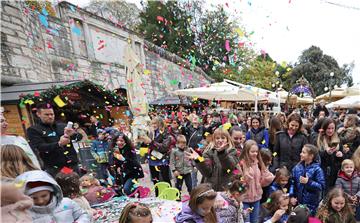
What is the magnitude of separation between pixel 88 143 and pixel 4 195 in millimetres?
4538

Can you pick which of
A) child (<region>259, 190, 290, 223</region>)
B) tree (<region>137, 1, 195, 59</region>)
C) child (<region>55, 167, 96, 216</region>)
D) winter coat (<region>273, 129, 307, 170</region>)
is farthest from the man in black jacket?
tree (<region>137, 1, 195, 59</region>)

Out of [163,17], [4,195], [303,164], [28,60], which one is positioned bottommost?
[303,164]

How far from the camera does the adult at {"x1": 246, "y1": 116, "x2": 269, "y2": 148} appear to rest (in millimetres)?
4633

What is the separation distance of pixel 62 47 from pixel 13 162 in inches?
301

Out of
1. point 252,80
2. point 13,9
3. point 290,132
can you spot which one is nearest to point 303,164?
point 290,132

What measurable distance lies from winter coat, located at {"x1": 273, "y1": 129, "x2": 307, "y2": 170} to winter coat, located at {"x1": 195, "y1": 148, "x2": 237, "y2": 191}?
→ 4.00 ft

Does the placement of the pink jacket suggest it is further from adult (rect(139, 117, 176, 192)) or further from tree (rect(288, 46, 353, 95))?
tree (rect(288, 46, 353, 95))

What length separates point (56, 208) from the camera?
75.2 inches

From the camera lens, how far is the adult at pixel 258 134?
4.63 metres

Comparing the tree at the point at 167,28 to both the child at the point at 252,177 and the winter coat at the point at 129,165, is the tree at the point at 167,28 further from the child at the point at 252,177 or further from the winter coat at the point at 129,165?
the child at the point at 252,177

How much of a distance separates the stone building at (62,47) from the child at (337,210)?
5.62m

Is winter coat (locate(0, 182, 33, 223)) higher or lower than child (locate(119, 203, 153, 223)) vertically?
higher

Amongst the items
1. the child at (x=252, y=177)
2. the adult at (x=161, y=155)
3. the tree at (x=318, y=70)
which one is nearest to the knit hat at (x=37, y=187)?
the child at (x=252, y=177)

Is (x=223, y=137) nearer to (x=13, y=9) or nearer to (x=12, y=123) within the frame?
(x=12, y=123)
